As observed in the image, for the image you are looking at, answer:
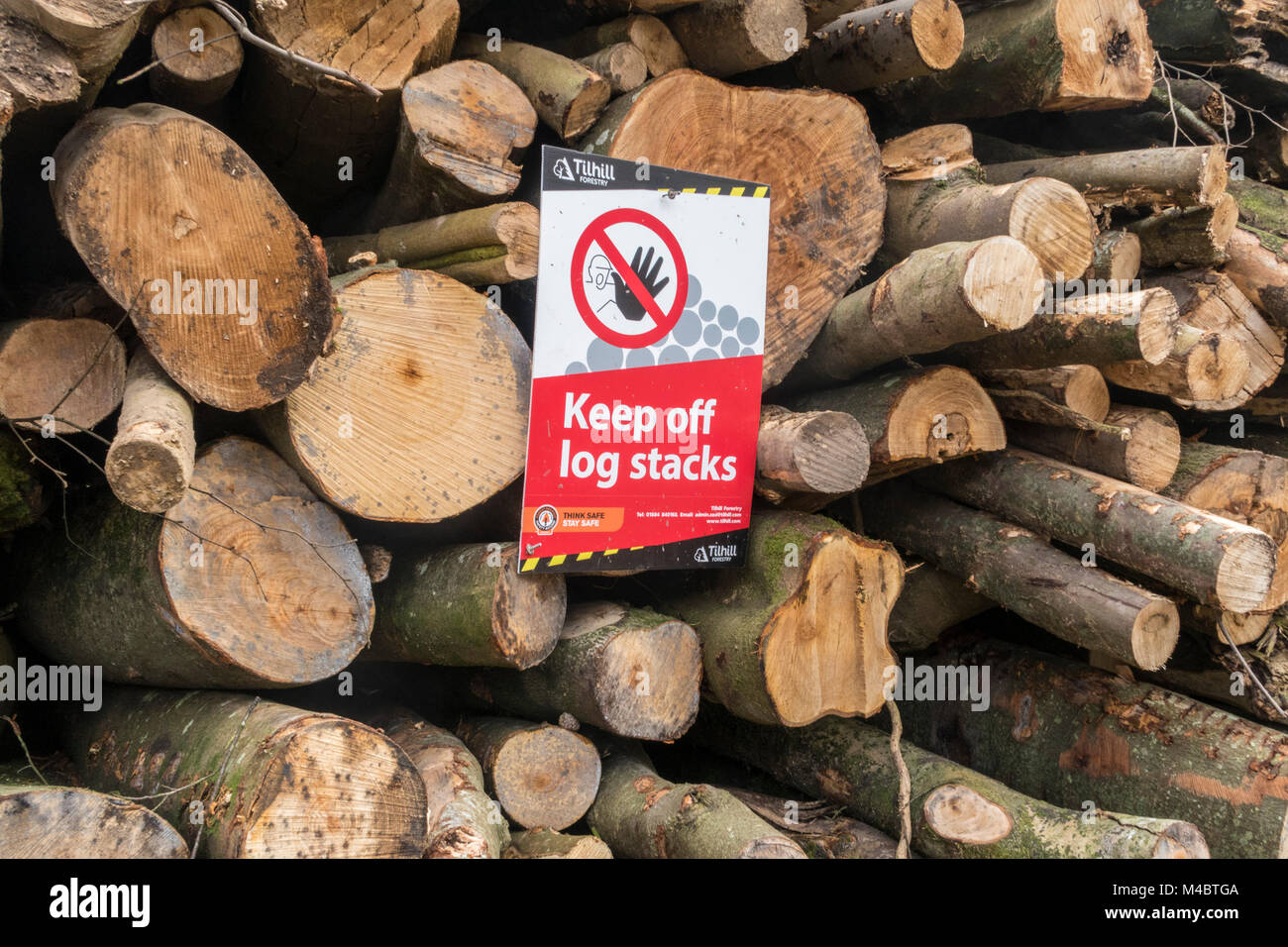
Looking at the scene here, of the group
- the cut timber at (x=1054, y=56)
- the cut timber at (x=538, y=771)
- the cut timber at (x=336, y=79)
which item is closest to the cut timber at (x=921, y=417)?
the cut timber at (x=1054, y=56)

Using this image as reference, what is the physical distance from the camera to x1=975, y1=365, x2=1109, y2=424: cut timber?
11.6ft

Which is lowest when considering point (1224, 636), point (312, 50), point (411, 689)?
point (411, 689)

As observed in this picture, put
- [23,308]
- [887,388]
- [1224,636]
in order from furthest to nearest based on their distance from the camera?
1. [1224,636]
2. [887,388]
3. [23,308]

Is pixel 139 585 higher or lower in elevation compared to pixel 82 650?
higher

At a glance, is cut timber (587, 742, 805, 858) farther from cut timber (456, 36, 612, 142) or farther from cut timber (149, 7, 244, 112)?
cut timber (149, 7, 244, 112)

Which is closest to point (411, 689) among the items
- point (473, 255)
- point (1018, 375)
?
point (473, 255)

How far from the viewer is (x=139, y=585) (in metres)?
2.46

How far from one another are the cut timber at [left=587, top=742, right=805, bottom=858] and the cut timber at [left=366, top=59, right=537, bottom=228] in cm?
179

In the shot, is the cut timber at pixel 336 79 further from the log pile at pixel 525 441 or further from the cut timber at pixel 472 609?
the cut timber at pixel 472 609

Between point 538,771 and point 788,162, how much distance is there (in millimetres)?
2054

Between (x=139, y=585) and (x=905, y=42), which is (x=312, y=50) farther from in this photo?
(x=905, y=42)

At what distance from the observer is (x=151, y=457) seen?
1972 mm

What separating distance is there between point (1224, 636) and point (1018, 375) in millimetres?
1103

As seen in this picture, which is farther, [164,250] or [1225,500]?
[1225,500]
